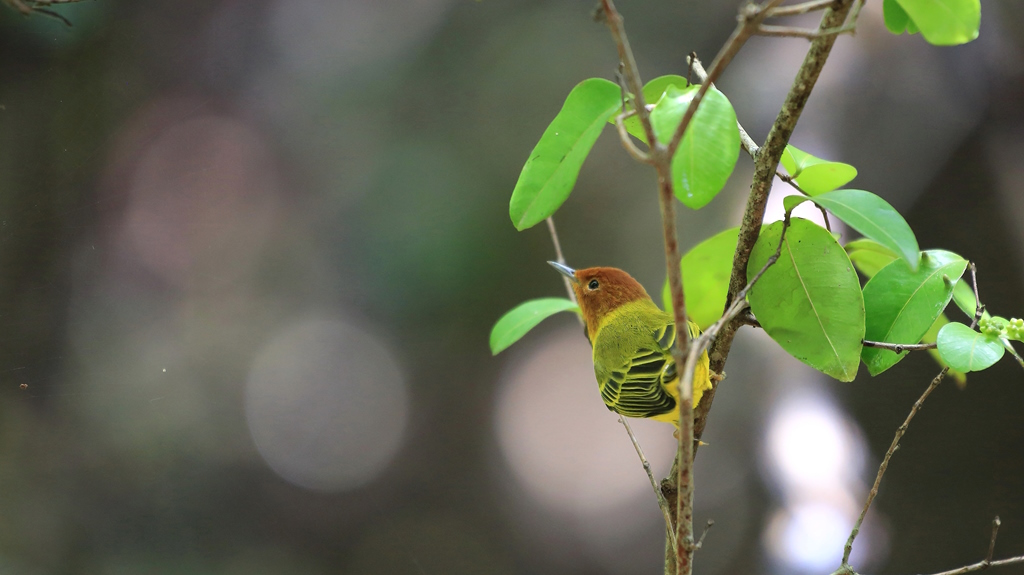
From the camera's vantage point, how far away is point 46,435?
3.60 ft

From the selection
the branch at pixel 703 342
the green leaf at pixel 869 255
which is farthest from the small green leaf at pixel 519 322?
the green leaf at pixel 869 255

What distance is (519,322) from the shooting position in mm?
797

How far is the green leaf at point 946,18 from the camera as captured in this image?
476 mm

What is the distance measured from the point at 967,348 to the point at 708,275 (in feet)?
0.93

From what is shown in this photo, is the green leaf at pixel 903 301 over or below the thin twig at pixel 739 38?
below

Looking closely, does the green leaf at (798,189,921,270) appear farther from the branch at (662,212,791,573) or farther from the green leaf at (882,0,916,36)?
the green leaf at (882,0,916,36)

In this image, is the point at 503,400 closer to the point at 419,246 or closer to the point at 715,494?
the point at 419,246

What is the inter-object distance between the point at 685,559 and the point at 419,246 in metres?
1.17

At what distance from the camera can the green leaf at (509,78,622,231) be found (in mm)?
514

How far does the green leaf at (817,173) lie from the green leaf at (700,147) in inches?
7.2

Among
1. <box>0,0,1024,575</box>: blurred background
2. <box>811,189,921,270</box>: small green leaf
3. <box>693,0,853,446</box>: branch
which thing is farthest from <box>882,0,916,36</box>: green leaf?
<box>0,0,1024,575</box>: blurred background

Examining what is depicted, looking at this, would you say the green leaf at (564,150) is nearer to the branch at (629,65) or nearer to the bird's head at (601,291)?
the branch at (629,65)

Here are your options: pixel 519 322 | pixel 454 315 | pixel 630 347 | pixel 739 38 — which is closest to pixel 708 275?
pixel 630 347

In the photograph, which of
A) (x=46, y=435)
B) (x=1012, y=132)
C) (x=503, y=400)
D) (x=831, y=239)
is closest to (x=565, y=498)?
(x=503, y=400)
